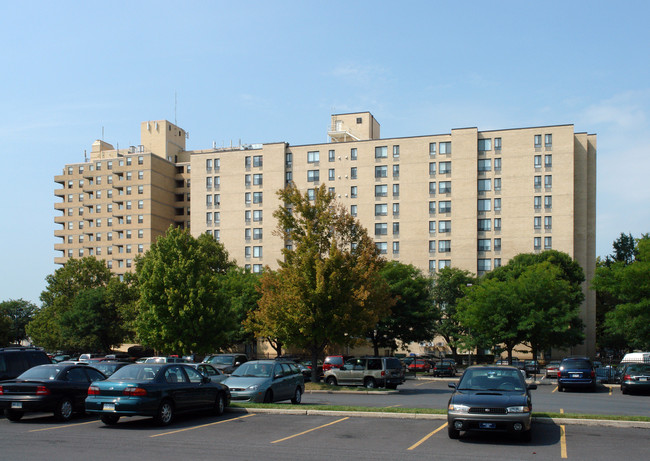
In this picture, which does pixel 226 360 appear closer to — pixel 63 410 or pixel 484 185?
pixel 63 410

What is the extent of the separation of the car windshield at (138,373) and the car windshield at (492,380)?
25.2 feet

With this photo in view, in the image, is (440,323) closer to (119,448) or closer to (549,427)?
(549,427)

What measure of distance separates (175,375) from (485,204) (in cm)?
7257

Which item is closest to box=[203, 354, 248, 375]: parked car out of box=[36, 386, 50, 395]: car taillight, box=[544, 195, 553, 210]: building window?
box=[36, 386, 50, 395]: car taillight

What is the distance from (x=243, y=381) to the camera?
2102cm

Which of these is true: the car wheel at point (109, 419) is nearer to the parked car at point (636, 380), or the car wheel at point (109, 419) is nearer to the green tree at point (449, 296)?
the parked car at point (636, 380)

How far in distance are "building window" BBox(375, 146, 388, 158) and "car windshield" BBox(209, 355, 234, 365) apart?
5587cm

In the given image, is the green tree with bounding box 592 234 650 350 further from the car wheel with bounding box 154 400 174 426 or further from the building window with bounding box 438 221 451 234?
the building window with bounding box 438 221 451 234

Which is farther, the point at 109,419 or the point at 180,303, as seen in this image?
the point at 180,303

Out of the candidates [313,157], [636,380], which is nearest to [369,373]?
[636,380]

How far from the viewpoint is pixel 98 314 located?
7550 centimetres

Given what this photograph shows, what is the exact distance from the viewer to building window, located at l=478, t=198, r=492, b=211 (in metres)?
84.6

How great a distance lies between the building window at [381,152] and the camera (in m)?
88.5

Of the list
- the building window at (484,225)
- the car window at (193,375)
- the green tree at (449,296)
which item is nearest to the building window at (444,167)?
the building window at (484,225)
